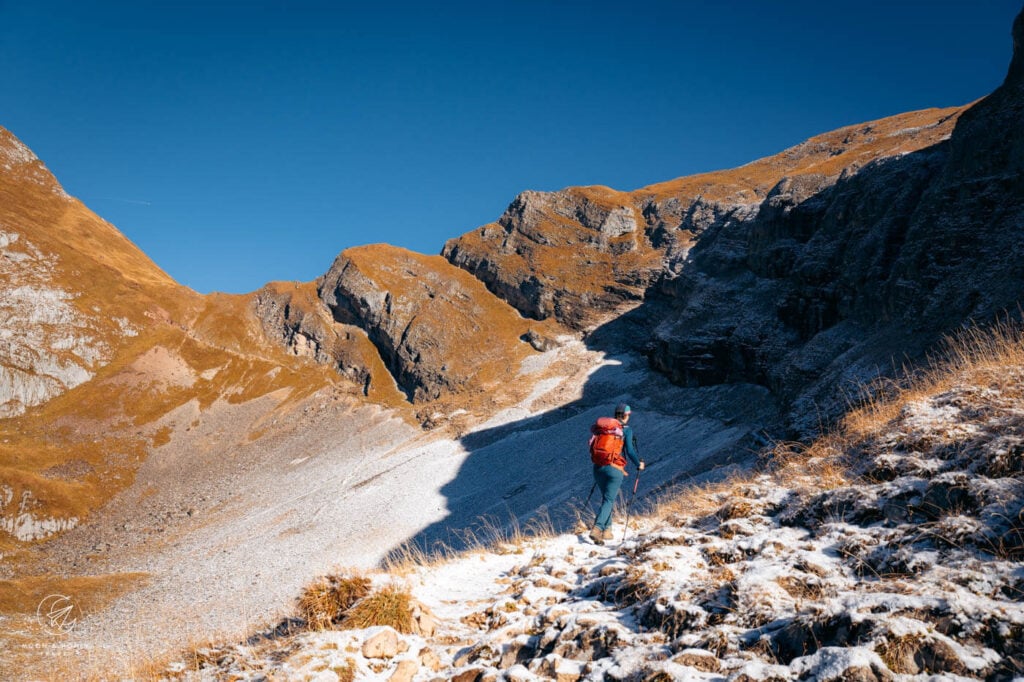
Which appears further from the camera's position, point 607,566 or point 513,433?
point 513,433

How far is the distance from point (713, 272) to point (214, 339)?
77022mm

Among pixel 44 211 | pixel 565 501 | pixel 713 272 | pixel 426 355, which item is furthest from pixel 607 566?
pixel 44 211

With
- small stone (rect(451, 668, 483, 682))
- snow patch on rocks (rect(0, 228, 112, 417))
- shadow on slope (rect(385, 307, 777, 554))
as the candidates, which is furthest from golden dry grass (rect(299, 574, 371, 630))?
snow patch on rocks (rect(0, 228, 112, 417))

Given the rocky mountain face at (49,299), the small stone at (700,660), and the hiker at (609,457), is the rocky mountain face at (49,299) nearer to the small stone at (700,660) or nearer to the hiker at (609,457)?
the hiker at (609,457)

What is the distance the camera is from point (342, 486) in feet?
165

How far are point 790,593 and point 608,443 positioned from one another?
211 inches

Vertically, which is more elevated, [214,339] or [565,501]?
[214,339]

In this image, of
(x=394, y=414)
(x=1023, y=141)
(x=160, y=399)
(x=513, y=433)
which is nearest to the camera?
(x=1023, y=141)

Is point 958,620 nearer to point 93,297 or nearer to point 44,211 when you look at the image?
point 93,297

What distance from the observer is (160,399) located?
70.6m

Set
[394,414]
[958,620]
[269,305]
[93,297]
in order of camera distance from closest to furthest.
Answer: [958,620] → [394,414] → [93,297] → [269,305]

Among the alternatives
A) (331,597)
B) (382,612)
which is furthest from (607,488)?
(331,597)

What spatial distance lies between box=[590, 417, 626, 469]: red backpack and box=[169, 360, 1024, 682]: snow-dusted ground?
6.43 ft

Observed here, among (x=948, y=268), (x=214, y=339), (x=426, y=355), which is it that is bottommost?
(x=948, y=268)
